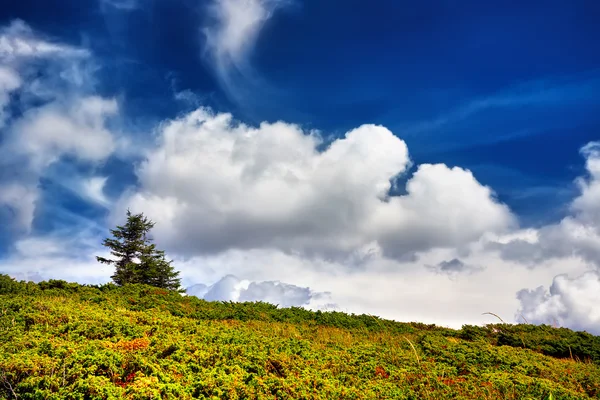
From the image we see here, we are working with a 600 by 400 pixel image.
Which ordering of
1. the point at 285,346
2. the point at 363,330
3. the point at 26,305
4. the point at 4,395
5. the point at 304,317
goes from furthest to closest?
1. the point at 304,317
2. the point at 363,330
3. the point at 26,305
4. the point at 285,346
5. the point at 4,395

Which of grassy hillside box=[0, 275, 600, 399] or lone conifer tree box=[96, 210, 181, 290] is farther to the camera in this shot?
lone conifer tree box=[96, 210, 181, 290]

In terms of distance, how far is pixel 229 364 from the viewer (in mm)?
10258

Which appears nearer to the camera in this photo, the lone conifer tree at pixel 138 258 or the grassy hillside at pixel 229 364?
the grassy hillside at pixel 229 364

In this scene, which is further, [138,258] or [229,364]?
[138,258]

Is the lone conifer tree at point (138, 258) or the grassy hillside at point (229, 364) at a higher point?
the lone conifer tree at point (138, 258)

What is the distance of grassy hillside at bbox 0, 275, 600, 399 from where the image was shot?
28.0 feet

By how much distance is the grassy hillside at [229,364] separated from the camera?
854 centimetres

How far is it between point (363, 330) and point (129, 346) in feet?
40.5

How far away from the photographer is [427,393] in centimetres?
979

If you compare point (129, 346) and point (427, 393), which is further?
point (129, 346)

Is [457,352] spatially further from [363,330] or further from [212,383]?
[212,383]

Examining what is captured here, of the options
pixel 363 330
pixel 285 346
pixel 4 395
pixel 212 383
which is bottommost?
pixel 4 395

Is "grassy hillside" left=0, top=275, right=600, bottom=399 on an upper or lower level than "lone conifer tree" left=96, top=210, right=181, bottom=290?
lower

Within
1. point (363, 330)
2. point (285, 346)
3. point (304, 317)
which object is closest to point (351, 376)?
point (285, 346)
